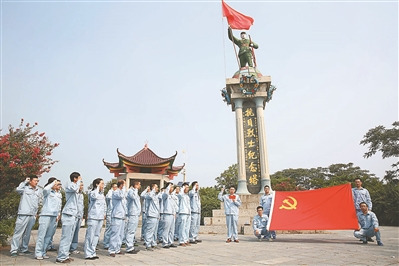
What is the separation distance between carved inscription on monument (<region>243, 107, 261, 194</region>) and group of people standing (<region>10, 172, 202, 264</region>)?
17.6 feet

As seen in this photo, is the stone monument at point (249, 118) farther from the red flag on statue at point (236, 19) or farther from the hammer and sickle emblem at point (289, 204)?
the hammer and sickle emblem at point (289, 204)

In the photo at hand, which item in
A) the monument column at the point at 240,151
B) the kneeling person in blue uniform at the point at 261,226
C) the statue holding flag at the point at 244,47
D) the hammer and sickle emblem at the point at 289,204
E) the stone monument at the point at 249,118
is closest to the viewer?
the kneeling person in blue uniform at the point at 261,226

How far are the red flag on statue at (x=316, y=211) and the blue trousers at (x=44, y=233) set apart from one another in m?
5.33

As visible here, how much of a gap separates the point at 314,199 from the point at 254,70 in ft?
24.2

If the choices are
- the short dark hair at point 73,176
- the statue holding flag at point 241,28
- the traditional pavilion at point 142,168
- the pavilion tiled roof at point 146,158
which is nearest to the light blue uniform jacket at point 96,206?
the short dark hair at point 73,176

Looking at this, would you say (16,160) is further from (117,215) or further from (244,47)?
(244,47)

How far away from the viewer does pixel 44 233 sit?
512 cm

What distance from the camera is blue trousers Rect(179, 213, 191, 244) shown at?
6.78m

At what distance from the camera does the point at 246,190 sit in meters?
11.5

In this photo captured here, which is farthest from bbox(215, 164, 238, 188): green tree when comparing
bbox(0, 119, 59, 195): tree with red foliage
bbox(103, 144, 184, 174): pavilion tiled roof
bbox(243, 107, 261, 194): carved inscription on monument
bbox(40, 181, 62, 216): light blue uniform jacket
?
bbox(40, 181, 62, 216): light blue uniform jacket

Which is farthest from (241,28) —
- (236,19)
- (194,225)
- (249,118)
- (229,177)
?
(229,177)

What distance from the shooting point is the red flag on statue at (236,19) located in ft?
44.0

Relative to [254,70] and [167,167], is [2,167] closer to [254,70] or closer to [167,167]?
[254,70]

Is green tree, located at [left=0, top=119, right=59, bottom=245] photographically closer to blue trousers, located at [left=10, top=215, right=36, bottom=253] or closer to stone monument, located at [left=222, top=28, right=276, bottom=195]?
blue trousers, located at [left=10, top=215, right=36, bottom=253]
